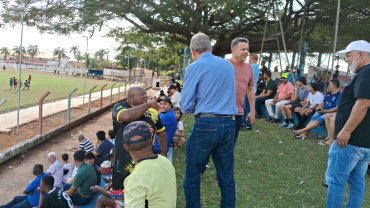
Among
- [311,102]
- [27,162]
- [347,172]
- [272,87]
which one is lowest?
[27,162]

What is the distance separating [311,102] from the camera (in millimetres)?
7645

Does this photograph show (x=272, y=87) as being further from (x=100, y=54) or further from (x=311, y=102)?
(x=100, y=54)

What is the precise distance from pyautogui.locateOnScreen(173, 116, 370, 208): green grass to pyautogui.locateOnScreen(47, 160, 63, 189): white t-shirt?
1.92 metres

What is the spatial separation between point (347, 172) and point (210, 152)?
132cm

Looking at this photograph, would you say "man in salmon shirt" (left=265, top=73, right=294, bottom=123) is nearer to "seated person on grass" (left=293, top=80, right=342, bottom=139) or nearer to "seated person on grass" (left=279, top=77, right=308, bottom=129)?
"seated person on grass" (left=279, top=77, right=308, bottom=129)

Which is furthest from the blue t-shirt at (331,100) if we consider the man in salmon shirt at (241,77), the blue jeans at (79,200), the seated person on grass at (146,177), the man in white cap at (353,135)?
the seated person on grass at (146,177)

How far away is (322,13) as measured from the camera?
12.0m

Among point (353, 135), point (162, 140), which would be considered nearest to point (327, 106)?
point (353, 135)

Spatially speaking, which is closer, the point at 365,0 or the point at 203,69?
the point at 203,69

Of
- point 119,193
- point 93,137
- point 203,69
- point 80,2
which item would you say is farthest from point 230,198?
point 80,2

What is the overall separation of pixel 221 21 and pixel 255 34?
212 cm

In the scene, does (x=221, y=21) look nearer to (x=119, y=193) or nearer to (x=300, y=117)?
(x=300, y=117)

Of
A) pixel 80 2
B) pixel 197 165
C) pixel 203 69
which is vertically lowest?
pixel 197 165

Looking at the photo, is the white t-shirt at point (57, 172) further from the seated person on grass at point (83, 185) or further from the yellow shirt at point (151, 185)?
the yellow shirt at point (151, 185)
